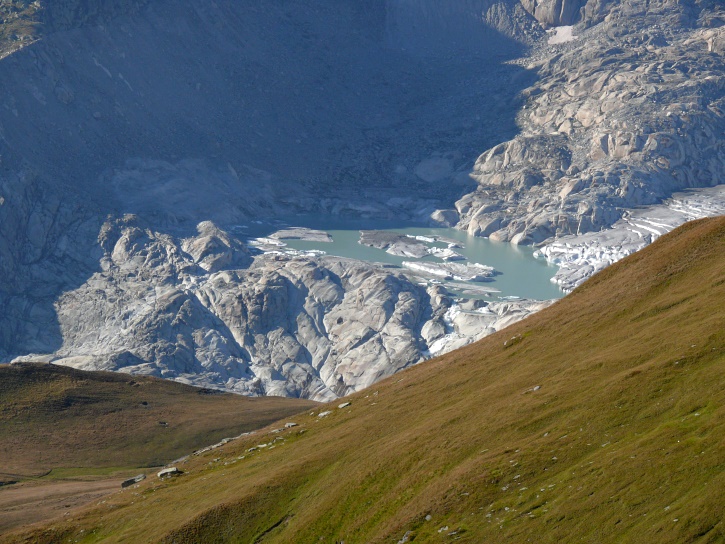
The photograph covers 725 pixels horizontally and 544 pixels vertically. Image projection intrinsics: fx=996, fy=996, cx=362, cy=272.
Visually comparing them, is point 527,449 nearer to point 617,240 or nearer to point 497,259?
point 617,240

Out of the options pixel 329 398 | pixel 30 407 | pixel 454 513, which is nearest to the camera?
pixel 454 513

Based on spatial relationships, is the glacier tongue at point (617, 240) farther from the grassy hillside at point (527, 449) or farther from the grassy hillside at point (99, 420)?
the grassy hillside at point (527, 449)

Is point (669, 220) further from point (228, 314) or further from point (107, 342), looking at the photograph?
point (107, 342)

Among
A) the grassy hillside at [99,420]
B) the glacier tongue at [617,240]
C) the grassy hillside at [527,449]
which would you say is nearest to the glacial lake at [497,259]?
the glacier tongue at [617,240]

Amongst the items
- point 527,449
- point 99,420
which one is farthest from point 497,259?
point 527,449

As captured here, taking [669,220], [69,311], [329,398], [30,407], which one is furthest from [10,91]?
[669,220]

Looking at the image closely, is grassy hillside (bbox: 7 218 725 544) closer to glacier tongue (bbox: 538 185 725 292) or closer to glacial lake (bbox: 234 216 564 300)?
glacial lake (bbox: 234 216 564 300)
